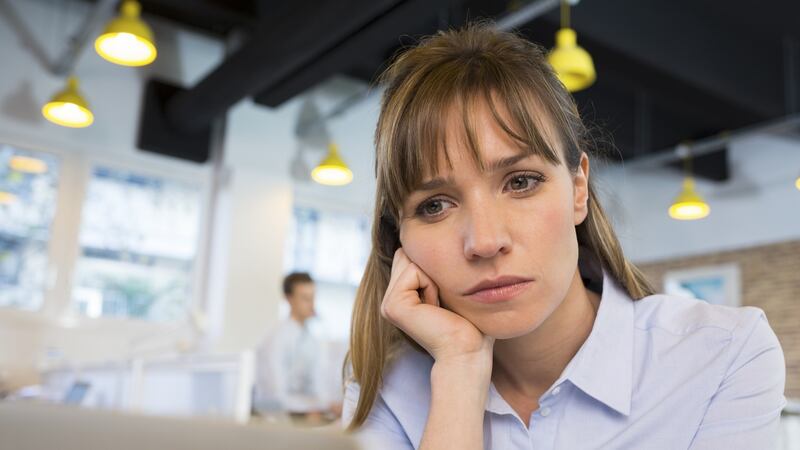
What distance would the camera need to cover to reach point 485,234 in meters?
1.04

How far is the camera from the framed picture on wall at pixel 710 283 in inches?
352

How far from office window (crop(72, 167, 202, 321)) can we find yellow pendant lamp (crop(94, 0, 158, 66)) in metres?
2.91

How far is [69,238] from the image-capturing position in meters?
7.06

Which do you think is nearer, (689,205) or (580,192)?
(580,192)

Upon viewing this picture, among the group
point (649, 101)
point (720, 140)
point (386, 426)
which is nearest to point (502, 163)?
point (386, 426)

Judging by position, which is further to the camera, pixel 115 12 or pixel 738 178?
pixel 738 178

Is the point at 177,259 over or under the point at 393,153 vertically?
over

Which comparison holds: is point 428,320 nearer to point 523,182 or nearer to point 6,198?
point 523,182

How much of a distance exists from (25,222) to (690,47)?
249 inches

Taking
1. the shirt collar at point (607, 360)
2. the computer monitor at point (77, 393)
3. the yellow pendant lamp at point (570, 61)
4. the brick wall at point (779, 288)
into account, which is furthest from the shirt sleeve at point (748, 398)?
the brick wall at point (779, 288)

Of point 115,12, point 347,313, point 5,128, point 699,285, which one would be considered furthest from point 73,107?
point 699,285

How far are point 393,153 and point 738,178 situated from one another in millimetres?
9125

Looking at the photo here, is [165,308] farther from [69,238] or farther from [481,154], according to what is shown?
[481,154]

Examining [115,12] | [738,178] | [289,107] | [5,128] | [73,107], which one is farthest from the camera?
[738,178]
